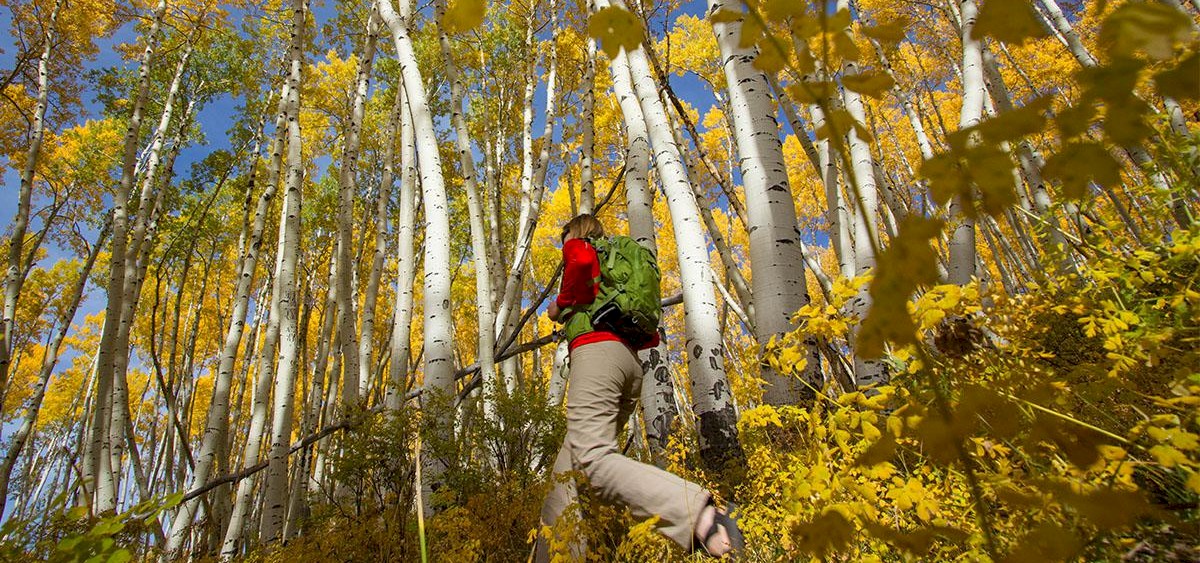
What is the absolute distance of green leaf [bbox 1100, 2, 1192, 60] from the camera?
35 centimetres

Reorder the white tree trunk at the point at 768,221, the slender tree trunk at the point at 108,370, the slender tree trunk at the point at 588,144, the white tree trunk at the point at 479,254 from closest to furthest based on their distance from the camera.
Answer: the white tree trunk at the point at 768,221
the slender tree trunk at the point at 108,370
the white tree trunk at the point at 479,254
the slender tree trunk at the point at 588,144

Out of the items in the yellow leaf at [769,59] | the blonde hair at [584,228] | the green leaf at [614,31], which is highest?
the blonde hair at [584,228]

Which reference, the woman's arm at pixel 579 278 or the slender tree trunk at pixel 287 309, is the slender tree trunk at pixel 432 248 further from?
the woman's arm at pixel 579 278

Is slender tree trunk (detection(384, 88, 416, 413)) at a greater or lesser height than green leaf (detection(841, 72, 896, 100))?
greater

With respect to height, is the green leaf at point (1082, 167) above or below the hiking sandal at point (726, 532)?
above

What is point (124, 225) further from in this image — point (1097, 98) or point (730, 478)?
point (1097, 98)

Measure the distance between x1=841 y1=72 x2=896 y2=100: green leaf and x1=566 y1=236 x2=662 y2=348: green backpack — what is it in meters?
1.53

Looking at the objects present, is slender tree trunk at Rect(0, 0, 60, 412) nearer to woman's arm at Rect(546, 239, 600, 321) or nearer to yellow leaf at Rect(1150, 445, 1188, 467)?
woman's arm at Rect(546, 239, 600, 321)

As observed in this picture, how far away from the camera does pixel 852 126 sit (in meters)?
0.53

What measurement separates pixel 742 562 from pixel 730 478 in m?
0.80

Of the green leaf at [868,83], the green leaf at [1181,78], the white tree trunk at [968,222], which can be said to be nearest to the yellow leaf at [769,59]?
the green leaf at [868,83]

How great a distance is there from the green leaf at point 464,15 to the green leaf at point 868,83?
42cm

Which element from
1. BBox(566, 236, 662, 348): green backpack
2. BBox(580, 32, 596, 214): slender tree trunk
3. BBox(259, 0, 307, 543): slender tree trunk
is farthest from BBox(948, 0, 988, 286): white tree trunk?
BBox(259, 0, 307, 543): slender tree trunk

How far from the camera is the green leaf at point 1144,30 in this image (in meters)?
0.35
